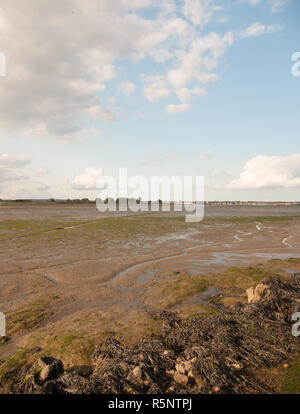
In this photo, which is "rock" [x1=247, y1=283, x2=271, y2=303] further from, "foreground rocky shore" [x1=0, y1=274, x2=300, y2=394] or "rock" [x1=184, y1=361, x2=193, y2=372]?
"rock" [x1=184, y1=361, x2=193, y2=372]

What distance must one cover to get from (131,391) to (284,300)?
6640 mm

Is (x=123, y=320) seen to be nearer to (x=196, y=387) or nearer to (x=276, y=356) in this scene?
(x=196, y=387)

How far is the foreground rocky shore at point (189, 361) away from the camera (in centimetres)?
493

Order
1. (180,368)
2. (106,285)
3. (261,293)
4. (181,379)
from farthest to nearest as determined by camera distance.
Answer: (106,285) < (261,293) < (180,368) < (181,379)

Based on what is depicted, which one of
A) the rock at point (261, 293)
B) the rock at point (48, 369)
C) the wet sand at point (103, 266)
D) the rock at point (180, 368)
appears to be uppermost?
the rock at point (261, 293)

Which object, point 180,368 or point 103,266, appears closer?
point 180,368

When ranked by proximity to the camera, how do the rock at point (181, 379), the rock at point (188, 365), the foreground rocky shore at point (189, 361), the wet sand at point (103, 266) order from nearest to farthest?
the foreground rocky shore at point (189, 361), the rock at point (181, 379), the rock at point (188, 365), the wet sand at point (103, 266)

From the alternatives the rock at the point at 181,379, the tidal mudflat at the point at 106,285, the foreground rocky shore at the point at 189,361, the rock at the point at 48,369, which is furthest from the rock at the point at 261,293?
the rock at the point at 48,369

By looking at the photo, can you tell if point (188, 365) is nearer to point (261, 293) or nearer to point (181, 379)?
point (181, 379)

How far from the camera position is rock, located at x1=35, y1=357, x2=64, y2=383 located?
534cm

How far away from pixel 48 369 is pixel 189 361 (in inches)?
128

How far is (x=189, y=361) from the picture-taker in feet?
18.2

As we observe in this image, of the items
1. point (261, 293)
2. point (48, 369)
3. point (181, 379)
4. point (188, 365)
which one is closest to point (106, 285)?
point (48, 369)

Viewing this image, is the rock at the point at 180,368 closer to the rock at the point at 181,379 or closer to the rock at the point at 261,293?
the rock at the point at 181,379
